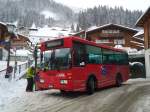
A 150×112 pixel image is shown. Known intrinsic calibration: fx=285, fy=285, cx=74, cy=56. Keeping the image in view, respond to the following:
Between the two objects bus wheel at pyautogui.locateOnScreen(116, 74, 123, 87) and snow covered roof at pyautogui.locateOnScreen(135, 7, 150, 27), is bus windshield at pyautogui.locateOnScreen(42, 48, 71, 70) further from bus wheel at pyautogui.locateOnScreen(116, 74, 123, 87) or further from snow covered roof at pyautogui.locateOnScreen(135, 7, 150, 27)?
snow covered roof at pyautogui.locateOnScreen(135, 7, 150, 27)

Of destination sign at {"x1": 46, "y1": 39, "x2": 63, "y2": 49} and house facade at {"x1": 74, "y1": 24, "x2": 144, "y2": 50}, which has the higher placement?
house facade at {"x1": 74, "y1": 24, "x2": 144, "y2": 50}

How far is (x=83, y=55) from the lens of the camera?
15.0 m

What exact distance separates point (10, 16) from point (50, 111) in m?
191

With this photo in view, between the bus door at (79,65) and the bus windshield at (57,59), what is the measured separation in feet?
1.12

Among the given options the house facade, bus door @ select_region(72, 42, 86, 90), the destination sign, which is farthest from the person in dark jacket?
the house facade

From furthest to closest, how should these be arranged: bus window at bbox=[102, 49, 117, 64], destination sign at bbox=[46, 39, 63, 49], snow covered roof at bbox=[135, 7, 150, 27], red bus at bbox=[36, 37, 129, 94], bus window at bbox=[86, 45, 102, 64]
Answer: snow covered roof at bbox=[135, 7, 150, 27] < bus window at bbox=[102, 49, 117, 64] < bus window at bbox=[86, 45, 102, 64] < destination sign at bbox=[46, 39, 63, 49] < red bus at bbox=[36, 37, 129, 94]

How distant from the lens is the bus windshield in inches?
550

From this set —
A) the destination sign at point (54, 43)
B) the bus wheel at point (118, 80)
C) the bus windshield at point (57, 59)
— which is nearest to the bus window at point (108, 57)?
the bus wheel at point (118, 80)

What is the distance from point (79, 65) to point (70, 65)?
0.79 m

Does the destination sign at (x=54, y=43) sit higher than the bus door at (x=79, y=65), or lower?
higher

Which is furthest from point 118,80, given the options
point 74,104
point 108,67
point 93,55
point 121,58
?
point 74,104

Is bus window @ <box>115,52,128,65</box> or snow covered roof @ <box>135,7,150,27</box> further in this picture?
snow covered roof @ <box>135,7,150,27</box>

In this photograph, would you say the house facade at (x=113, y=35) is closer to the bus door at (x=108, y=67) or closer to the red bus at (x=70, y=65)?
the bus door at (x=108, y=67)

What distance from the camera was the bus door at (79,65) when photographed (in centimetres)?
1409
